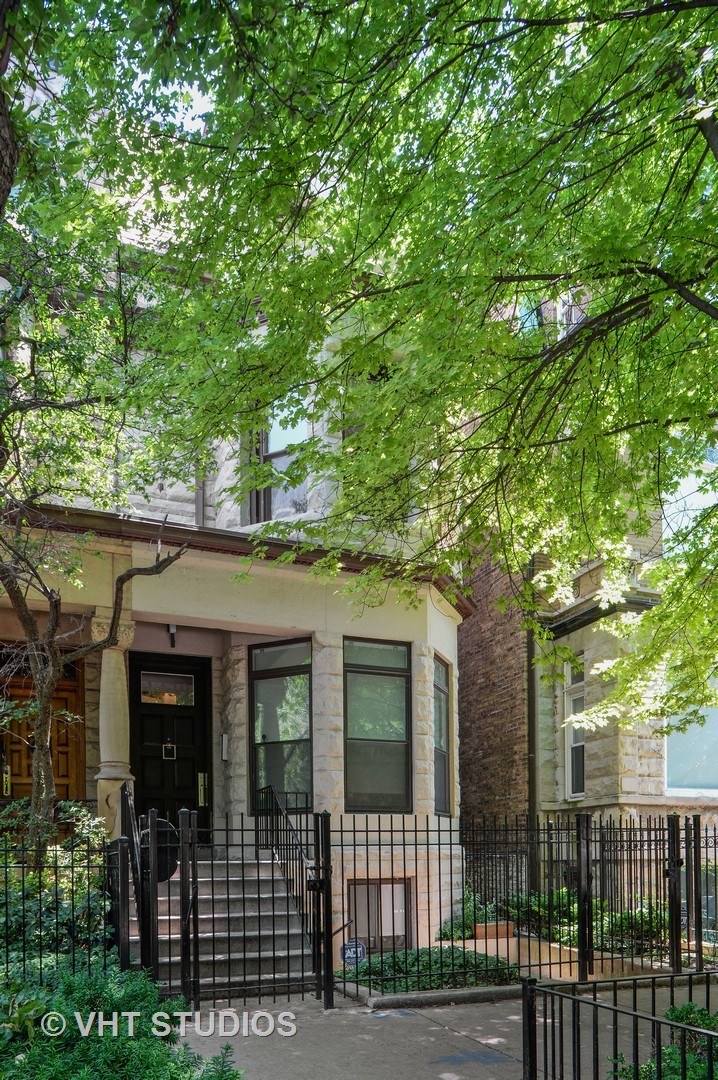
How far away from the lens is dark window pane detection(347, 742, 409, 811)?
1553 centimetres

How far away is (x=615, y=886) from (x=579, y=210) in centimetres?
1017

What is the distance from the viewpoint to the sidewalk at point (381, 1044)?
8.66 metres

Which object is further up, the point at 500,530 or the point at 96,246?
the point at 96,246

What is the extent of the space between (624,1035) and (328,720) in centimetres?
610

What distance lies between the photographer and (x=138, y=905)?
419 inches

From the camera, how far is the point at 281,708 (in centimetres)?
1585

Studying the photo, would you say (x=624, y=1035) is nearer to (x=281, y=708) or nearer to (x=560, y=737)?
(x=281, y=708)

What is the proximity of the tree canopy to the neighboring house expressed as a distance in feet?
15.4

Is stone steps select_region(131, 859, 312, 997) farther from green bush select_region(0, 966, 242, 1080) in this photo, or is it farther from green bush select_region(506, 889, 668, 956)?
green bush select_region(0, 966, 242, 1080)


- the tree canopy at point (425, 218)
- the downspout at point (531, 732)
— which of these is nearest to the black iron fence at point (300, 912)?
the downspout at point (531, 732)

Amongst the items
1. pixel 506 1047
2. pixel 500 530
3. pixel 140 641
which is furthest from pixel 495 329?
pixel 140 641

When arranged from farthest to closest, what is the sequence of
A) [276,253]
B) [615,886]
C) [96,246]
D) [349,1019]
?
[615,886] < [96,246] < [349,1019] < [276,253]

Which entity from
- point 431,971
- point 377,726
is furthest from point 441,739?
point 431,971

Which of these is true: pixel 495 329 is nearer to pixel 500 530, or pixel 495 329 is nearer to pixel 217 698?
pixel 500 530
